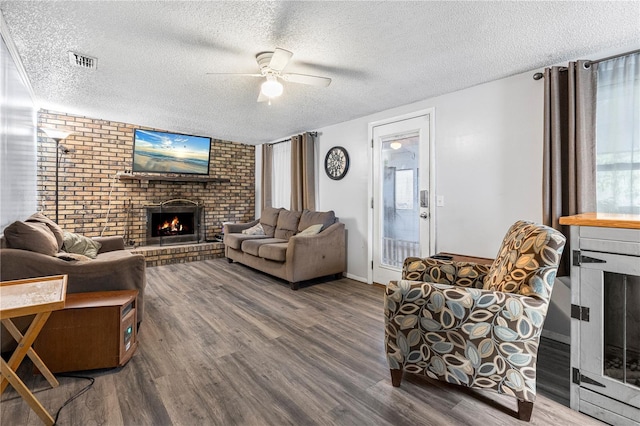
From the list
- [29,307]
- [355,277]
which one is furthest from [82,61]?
[355,277]

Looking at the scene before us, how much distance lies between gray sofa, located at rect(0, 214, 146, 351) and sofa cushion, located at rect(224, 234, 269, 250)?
2259 mm

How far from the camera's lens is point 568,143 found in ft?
7.57

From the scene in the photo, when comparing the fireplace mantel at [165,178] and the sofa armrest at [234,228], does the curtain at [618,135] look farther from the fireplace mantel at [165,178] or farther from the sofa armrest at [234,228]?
the fireplace mantel at [165,178]

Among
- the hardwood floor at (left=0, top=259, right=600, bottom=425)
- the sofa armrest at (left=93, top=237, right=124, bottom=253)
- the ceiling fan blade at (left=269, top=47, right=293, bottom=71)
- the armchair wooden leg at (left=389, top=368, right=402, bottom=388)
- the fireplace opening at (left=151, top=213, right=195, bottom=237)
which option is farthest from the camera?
the fireplace opening at (left=151, top=213, right=195, bottom=237)

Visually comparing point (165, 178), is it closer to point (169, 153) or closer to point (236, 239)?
point (169, 153)

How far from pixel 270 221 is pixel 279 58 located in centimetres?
338

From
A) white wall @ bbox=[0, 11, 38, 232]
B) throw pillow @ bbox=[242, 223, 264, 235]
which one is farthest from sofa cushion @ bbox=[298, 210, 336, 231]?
white wall @ bbox=[0, 11, 38, 232]

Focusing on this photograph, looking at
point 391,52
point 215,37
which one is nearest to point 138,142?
point 215,37

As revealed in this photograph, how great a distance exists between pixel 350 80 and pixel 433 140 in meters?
1.18

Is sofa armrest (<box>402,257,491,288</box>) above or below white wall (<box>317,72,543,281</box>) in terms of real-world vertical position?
below

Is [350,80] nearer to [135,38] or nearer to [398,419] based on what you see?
[135,38]

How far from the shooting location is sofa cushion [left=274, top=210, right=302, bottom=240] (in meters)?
4.71

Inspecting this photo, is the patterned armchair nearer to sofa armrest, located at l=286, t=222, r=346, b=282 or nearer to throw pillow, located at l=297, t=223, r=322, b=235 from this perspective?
sofa armrest, located at l=286, t=222, r=346, b=282

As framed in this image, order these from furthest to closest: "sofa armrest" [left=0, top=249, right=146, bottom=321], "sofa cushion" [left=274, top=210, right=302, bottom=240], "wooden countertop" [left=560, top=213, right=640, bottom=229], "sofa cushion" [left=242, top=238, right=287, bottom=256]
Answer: "sofa cushion" [left=274, top=210, right=302, bottom=240] < "sofa cushion" [left=242, top=238, right=287, bottom=256] < "sofa armrest" [left=0, top=249, right=146, bottom=321] < "wooden countertop" [left=560, top=213, right=640, bottom=229]
